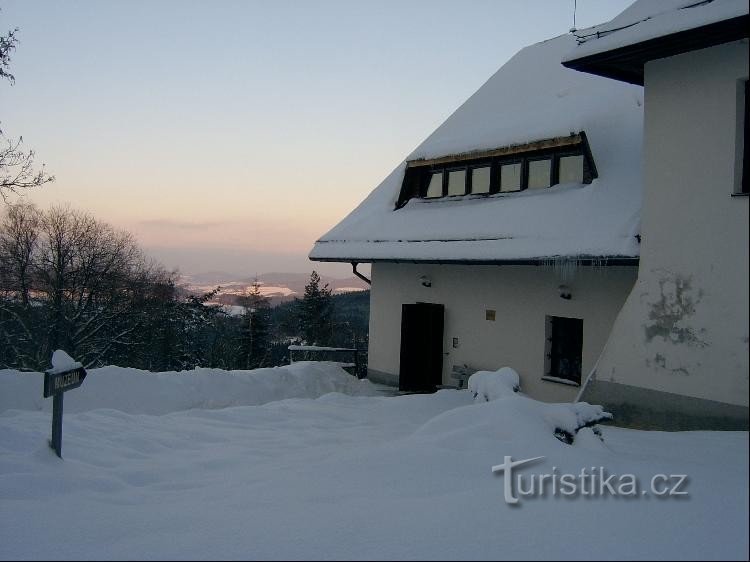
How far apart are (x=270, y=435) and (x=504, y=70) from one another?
11.6 metres

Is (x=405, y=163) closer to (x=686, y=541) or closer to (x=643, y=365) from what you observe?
(x=643, y=365)

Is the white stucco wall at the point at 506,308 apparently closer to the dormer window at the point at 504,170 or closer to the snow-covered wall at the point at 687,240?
the dormer window at the point at 504,170

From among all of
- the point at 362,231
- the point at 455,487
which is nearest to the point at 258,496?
the point at 455,487

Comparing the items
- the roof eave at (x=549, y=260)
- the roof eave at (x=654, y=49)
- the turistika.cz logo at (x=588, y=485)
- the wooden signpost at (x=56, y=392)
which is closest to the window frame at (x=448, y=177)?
the roof eave at (x=549, y=260)

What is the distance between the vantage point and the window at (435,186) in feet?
42.7

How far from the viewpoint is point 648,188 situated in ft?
19.9

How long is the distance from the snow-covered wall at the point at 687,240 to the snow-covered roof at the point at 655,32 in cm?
15

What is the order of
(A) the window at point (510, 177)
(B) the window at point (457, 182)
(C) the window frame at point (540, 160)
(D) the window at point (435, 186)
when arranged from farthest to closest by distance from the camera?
(D) the window at point (435, 186), (B) the window at point (457, 182), (A) the window at point (510, 177), (C) the window frame at point (540, 160)

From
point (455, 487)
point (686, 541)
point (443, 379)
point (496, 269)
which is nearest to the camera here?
point (686, 541)

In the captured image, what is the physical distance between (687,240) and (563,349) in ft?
17.4

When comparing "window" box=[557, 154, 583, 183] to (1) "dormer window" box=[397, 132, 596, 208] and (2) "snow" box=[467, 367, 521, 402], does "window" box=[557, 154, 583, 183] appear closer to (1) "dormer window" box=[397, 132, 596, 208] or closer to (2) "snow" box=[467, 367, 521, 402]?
(1) "dormer window" box=[397, 132, 596, 208]

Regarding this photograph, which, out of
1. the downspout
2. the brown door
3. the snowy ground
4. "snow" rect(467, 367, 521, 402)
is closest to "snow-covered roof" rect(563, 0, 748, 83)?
the snowy ground

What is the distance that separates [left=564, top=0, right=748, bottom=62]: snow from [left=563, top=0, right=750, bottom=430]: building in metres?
0.01

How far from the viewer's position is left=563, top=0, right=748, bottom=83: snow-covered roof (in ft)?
17.9
